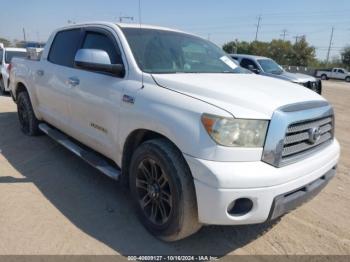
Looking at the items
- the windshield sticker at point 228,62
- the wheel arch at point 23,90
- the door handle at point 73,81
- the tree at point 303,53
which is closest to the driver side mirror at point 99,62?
the door handle at point 73,81

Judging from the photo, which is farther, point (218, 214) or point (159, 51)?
point (159, 51)

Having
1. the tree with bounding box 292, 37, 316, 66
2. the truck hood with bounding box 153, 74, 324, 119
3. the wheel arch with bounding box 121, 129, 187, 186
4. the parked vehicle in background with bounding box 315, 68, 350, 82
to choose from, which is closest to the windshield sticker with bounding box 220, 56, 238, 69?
the truck hood with bounding box 153, 74, 324, 119

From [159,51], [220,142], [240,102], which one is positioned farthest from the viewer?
[159,51]

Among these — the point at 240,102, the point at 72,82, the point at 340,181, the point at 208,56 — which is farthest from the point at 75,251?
the point at 340,181

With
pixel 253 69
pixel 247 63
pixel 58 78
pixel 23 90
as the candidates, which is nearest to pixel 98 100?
pixel 58 78

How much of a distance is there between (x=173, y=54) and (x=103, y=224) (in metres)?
1.91

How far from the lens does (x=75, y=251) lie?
9.33 ft

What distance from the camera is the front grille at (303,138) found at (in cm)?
264

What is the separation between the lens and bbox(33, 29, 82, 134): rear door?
443cm

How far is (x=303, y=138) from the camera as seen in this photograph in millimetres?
2797

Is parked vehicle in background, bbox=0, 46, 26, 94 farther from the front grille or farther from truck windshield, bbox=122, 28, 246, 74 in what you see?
the front grille

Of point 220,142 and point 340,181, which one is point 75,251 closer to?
point 220,142

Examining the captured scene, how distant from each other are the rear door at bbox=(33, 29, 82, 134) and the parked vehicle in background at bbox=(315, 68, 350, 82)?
45961 millimetres

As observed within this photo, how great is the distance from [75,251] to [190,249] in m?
0.97
